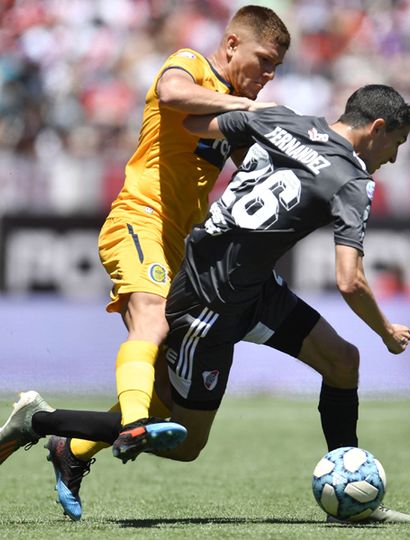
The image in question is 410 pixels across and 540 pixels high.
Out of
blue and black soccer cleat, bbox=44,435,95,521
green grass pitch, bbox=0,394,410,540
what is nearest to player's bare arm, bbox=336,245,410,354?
green grass pitch, bbox=0,394,410,540

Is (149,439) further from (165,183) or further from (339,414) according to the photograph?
Answer: (165,183)

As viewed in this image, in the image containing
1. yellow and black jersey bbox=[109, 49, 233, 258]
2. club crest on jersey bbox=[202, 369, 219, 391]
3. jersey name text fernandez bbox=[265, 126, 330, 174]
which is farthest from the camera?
yellow and black jersey bbox=[109, 49, 233, 258]

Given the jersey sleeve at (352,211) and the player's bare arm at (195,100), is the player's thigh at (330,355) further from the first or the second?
the player's bare arm at (195,100)

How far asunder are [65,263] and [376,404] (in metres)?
4.28

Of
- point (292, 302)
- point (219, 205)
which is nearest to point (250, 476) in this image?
point (292, 302)

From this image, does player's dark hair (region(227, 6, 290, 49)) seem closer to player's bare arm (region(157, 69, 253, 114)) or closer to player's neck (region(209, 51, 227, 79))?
player's neck (region(209, 51, 227, 79))

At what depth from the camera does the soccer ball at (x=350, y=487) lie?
4.97 m

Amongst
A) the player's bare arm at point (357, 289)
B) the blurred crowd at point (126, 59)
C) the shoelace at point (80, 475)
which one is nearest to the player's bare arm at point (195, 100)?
the player's bare arm at point (357, 289)

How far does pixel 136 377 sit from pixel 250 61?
1.72 metres

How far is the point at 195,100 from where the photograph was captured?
5.12m

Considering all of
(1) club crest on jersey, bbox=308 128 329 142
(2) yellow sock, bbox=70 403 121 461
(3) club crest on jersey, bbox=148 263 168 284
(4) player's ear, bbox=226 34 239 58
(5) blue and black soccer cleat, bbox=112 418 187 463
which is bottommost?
(2) yellow sock, bbox=70 403 121 461

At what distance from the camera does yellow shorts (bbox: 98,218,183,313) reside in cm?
529

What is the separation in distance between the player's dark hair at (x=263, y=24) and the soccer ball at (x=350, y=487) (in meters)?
2.10

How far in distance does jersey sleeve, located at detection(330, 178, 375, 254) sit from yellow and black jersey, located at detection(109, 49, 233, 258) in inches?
41.9
